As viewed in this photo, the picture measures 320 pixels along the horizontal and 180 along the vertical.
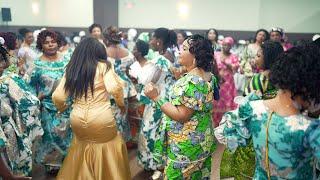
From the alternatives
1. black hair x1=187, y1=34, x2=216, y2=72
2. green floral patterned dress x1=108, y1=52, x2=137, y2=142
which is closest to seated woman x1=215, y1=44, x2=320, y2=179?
black hair x1=187, y1=34, x2=216, y2=72

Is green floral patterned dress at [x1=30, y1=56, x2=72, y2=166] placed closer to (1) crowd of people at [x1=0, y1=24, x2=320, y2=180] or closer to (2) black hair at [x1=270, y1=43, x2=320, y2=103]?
(1) crowd of people at [x1=0, y1=24, x2=320, y2=180]

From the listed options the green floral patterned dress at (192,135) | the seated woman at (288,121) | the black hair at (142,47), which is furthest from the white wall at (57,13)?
the seated woman at (288,121)

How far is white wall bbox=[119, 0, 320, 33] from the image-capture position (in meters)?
8.74

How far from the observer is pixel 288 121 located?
141 cm

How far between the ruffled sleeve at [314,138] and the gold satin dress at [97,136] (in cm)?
156

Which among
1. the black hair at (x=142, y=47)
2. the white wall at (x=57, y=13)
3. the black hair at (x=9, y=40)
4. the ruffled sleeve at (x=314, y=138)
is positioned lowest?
the ruffled sleeve at (x=314, y=138)

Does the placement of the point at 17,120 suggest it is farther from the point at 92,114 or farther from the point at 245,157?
the point at 245,157

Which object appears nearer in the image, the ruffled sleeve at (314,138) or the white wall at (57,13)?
the ruffled sleeve at (314,138)

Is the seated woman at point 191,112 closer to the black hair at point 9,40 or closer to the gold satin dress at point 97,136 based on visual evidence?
the gold satin dress at point 97,136

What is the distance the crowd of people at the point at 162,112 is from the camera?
142cm

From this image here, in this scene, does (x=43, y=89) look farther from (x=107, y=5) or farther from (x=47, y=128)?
(x=107, y=5)

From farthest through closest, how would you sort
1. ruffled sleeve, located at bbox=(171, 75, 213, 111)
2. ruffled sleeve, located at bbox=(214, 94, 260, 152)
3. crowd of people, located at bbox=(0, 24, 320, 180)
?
ruffled sleeve, located at bbox=(171, 75, 213, 111)
ruffled sleeve, located at bbox=(214, 94, 260, 152)
crowd of people, located at bbox=(0, 24, 320, 180)

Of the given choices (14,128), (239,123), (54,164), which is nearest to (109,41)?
(54,164)

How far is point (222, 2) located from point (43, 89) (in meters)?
6.97
